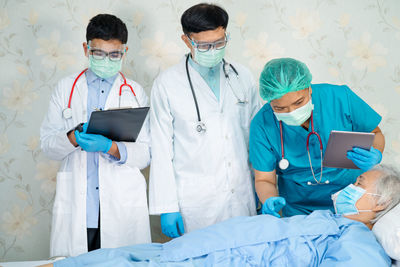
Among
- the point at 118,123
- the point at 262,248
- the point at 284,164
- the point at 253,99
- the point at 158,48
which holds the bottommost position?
the point at 262,248

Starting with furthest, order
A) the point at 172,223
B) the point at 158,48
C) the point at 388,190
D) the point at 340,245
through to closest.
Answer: the point at 158,48, the point at 172,223, the point at 388,190, the point at 340,245

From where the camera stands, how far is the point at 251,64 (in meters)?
2.42

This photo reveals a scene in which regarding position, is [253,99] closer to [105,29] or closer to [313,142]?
[313,142]

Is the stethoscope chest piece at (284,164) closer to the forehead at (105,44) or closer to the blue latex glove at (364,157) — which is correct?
the blue latex glove at (364,157)

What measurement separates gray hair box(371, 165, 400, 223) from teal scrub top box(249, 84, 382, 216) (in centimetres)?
22

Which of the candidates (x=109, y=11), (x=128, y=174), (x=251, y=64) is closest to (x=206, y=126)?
(x=128, y=174)

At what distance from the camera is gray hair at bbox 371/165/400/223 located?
1520mm

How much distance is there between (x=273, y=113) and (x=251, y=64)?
70 cm

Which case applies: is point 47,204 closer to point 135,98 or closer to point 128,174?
point 128,174

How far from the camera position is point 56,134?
1845mm

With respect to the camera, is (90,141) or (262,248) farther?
(90,141)

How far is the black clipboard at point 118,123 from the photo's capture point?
5.39 feet

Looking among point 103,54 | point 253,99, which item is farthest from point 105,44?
point 253,99

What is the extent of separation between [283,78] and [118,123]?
2.33ft
